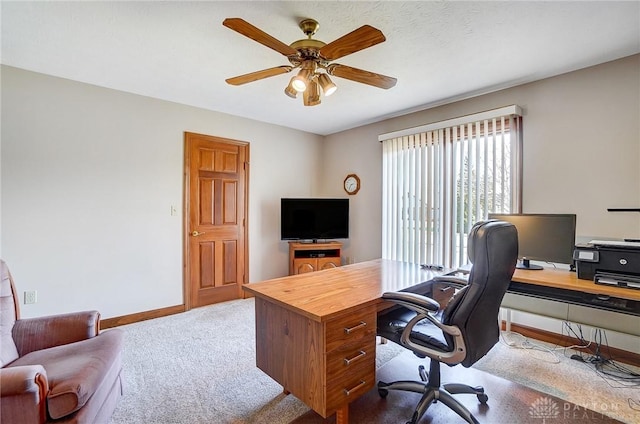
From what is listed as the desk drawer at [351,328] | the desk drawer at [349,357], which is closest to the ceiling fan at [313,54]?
the desk drawer at [351,328]

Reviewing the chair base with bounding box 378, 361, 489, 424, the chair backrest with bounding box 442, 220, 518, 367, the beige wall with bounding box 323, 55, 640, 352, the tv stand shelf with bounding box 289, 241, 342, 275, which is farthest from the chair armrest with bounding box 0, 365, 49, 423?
the beige wall with bounding box 323, 55, 640, 352

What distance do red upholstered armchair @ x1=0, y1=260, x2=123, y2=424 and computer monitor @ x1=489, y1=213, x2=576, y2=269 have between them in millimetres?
3187

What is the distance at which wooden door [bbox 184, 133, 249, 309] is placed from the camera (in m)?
3.71

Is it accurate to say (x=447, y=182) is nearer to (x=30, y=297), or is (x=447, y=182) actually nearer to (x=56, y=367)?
(x=56, y=367)

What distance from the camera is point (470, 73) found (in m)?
2.74

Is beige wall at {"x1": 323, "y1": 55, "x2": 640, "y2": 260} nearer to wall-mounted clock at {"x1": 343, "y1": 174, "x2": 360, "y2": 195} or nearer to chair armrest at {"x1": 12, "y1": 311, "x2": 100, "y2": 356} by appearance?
wall-mounted clock at {"x1": 343, "y1": 174, "x2": 360, "y2": 195}

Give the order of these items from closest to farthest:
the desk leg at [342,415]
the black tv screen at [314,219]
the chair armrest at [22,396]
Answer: the chair armrest at [22,396] → the desk leg at [342,415] → the black tv screen at [314,219]

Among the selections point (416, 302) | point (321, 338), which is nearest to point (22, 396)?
point (321, 338)

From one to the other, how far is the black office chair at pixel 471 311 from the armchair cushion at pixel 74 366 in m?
1.61

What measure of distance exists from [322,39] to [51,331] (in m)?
2.69

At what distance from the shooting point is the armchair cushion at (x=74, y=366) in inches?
52.0

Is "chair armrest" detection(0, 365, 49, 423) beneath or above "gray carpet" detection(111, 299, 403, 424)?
above

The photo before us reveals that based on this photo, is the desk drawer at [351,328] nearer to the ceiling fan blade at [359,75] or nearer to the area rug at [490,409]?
the area rug at [490,409]

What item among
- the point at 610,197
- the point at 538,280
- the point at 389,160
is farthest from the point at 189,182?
the point at 610,197
